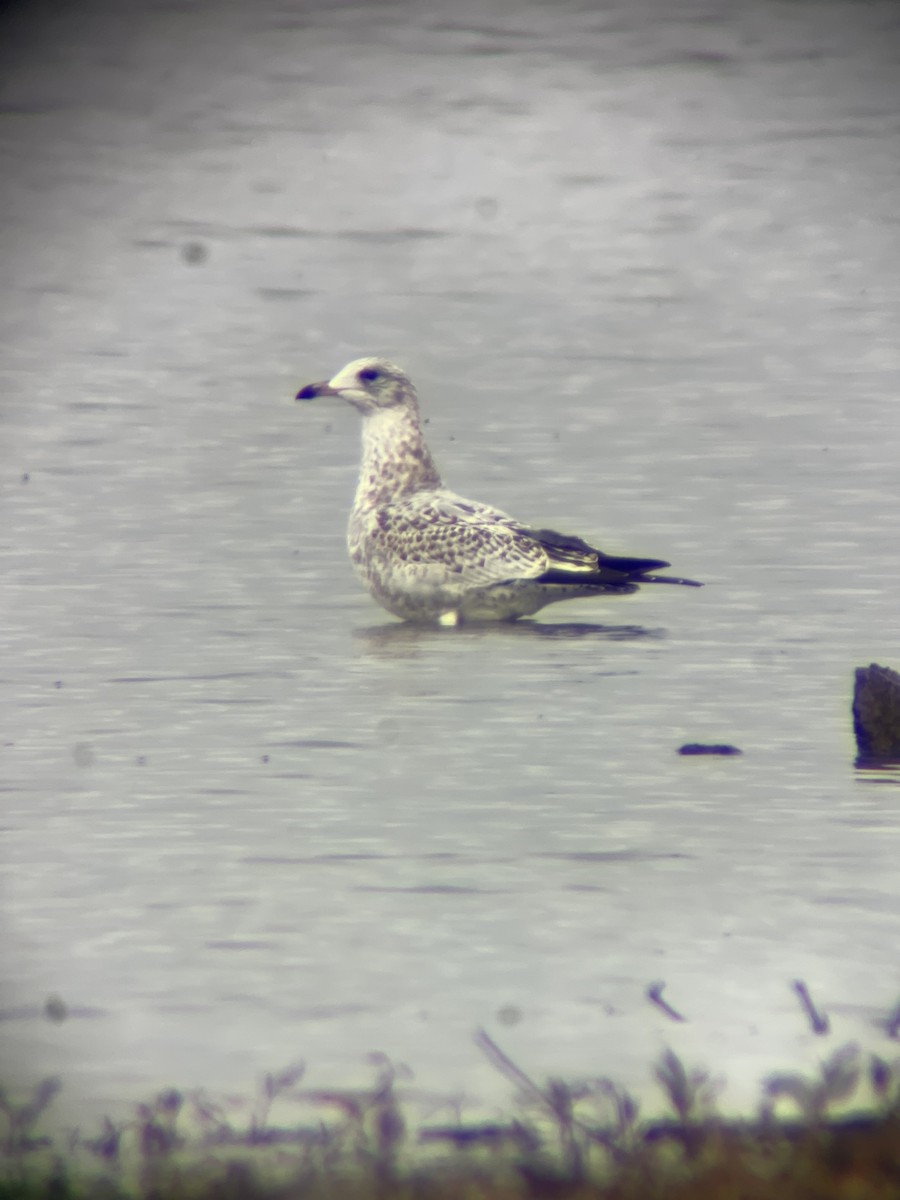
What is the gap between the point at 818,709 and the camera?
7926mm

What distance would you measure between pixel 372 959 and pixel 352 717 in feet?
9.36

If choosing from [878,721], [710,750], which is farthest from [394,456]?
[878,721]

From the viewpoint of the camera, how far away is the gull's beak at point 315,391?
11.0m

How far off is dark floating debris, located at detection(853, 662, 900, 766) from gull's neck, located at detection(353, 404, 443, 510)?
397 centimetres

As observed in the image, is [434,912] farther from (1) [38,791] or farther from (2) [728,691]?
(2) [728,691]

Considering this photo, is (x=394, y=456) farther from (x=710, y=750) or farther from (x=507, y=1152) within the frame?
(x=507, y=1152)

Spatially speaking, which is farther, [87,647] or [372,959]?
[87,647]

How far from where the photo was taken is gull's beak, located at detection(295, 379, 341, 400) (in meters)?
11.0

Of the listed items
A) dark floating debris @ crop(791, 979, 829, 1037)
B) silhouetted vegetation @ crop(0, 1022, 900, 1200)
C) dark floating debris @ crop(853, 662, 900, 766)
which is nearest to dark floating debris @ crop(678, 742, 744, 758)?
dark floating debris @ crop(853, 662, 900, 766)

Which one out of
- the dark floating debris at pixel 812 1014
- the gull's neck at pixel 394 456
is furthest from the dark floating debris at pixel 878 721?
the gull's neck at pixel 394 456

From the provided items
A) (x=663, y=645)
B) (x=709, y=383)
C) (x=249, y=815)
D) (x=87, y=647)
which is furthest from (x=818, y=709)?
(x=709, y=383)

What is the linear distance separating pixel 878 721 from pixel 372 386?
4614 millimetres

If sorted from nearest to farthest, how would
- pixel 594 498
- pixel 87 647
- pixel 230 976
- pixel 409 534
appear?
pixel 230 976 < pixel 87 647 < pixel 409 534 < pixel 594 498

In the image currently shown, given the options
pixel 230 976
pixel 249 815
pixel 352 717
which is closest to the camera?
pixel 230 976
